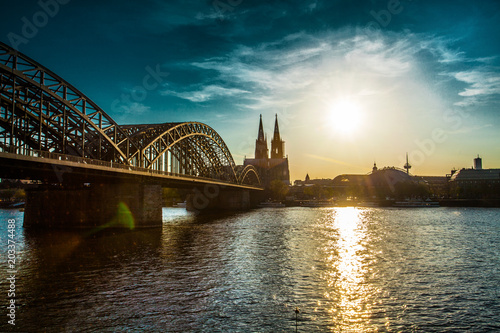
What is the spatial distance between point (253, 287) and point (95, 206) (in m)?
40.0

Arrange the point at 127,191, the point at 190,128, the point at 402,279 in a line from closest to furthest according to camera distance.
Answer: the point at 402,279, the point at 127,191, the point at 190,128

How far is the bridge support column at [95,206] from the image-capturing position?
184ft

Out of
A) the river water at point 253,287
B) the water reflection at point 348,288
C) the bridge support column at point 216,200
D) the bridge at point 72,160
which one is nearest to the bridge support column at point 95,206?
the bridge at point 72,160

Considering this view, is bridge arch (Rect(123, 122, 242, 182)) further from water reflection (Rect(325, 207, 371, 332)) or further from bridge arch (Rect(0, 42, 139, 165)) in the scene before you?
water reflection (Rect(325, 207, 371, 332))

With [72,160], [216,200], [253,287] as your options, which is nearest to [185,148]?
[216,200]

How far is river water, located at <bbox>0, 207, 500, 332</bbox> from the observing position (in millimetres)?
17297

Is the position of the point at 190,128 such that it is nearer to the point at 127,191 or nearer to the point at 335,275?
the point at 127,191

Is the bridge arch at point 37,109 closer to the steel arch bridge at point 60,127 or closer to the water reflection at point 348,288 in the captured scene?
the steel arch bridge at point 60,127

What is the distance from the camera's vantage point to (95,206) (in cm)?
5622

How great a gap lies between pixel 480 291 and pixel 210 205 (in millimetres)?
108281

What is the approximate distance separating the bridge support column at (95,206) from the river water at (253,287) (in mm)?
14226

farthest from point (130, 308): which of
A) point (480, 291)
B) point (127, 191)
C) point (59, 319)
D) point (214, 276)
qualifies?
point (127, 191)

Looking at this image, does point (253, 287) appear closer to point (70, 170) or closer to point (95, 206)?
point (70, 170)

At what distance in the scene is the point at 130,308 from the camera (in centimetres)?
1908
